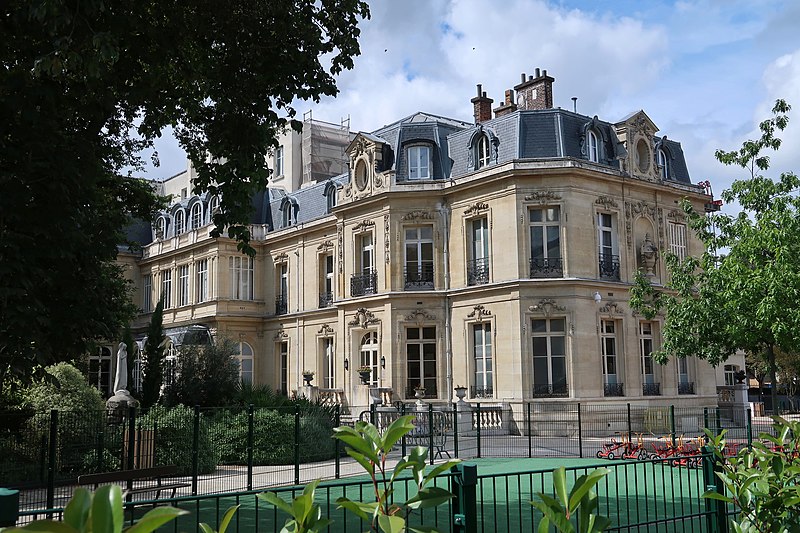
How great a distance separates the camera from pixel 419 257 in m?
31.0

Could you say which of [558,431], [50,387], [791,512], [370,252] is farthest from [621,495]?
[370,252]

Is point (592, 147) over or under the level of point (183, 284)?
over

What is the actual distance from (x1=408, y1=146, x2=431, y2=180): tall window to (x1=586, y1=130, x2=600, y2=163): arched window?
6052 millimetres

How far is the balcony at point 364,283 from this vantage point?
3185 centimetres

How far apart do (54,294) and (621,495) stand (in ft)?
31.1

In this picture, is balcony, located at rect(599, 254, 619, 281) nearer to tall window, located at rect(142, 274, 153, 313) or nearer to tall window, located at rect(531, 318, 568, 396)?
tall window, located at rect(531, 318, 568, 396)

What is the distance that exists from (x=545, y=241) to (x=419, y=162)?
626 cm

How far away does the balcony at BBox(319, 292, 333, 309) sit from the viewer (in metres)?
36.4

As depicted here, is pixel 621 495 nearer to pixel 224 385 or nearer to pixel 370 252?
pixel 224 385

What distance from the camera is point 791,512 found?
6.52 meters

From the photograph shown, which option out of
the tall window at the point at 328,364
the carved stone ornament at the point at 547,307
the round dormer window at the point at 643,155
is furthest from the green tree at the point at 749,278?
the tall window at the point at 328,364

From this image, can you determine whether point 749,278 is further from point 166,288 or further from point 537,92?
point 166,288

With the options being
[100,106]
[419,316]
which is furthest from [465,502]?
[419,316]

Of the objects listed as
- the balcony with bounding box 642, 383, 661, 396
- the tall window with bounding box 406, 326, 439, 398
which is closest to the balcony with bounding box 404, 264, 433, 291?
the tall window with bounding box 406, 326, 439, 398
